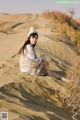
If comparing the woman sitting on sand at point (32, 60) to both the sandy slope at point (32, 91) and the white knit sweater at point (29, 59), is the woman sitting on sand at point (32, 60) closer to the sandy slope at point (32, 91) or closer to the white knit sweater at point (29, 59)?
the white knit sweater at point (29, 59)

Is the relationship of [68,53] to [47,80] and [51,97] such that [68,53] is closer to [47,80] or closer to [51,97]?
[47,80]

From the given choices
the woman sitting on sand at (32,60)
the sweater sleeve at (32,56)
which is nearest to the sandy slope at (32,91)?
the woman sitting on sand at (32,60)

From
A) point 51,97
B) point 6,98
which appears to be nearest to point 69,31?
point 51,97

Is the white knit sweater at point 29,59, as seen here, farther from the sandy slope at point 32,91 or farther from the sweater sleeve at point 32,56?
the sandy slope at point 32,91

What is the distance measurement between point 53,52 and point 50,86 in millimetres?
6311

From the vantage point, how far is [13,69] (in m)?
12.9

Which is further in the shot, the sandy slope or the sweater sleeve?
the sweater sleeve

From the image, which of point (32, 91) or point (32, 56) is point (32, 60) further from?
point (32, 91)

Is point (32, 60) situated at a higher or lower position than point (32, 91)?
higher

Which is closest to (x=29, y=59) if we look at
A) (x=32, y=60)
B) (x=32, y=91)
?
(x=32, y=60)

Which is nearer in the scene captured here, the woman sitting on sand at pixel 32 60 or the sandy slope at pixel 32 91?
the sandy slope at pixel 32 91

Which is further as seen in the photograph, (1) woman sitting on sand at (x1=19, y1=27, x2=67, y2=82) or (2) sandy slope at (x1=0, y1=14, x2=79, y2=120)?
(1) woman sitting on sand at (x1=19, y1=27, x2=67, y2=82)

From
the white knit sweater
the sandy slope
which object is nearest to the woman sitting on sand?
the white knit sweater

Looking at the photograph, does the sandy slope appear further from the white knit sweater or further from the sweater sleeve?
the sweater sleeve
